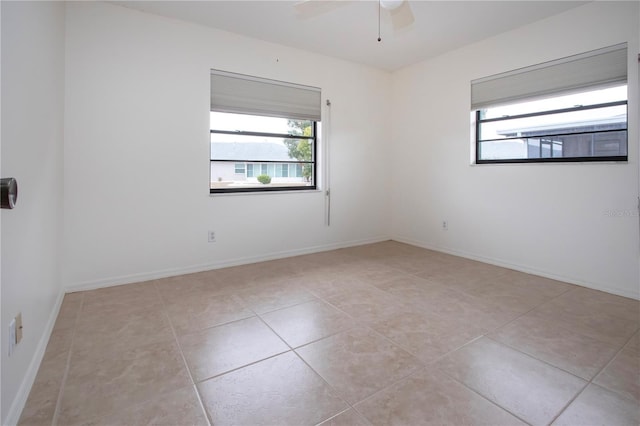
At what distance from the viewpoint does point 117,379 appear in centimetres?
170

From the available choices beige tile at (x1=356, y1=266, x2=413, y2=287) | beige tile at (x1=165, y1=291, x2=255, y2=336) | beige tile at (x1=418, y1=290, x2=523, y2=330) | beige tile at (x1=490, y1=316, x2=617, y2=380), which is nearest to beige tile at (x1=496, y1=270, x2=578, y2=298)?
beige tile at (x1=418, y1=290, x2=523, y2=330)

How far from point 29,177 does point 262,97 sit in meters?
2.59

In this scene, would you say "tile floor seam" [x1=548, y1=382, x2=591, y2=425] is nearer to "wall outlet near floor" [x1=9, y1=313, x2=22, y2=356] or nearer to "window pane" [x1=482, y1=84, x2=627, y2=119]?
"wall outlet near floor" [x1=9, y1=313, x2=22, y2=356]

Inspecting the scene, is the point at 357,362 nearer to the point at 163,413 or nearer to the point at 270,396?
the point at 270,396

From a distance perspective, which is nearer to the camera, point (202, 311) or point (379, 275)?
point (202, 311)

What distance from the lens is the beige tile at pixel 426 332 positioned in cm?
201

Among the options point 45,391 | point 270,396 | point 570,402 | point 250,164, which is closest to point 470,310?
point 570,402

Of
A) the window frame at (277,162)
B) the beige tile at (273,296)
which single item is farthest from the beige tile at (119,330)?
the window frame at (277,162)

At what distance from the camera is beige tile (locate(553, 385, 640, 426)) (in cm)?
143

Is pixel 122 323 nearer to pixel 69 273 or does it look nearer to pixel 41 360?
pixel 41 360

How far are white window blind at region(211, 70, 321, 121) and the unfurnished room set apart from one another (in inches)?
1.1

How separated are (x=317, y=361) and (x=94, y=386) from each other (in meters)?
1.13

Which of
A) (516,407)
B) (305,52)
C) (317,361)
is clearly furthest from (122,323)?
(305,52)

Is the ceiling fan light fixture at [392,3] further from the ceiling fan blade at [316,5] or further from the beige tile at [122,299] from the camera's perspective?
the beige tile at [122,299]
